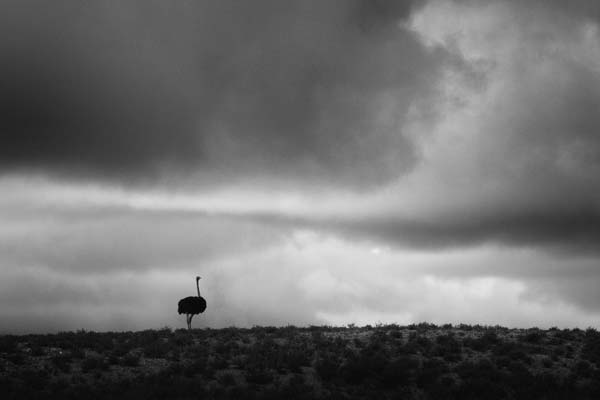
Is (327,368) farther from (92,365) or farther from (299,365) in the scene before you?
(92,365)

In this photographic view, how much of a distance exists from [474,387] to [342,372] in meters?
4.75

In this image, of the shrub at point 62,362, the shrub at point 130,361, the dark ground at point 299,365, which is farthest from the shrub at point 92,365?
the shrub at point 130,361

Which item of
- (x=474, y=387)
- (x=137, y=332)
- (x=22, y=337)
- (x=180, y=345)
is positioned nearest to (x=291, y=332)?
(x=180, y=345)

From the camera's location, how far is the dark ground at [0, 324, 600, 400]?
2230 cm

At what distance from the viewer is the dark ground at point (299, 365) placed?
22297 mm

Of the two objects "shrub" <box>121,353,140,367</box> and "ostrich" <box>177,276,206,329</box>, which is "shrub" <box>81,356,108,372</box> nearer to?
"shrub" <box>121,353,140,367</box>

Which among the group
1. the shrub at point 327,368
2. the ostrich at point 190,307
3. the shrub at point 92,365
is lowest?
the shrub at point 327,368

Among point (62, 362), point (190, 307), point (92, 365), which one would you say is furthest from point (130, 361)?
point (190, 307)

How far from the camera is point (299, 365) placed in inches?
985

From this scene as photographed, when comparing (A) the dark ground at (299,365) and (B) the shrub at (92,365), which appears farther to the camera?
(B) the shrub at (92,365)

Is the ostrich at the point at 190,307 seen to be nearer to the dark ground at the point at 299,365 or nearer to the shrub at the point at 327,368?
the dark ground at the point at 299,365

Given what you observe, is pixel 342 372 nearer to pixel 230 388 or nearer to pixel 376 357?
pixel 376 357

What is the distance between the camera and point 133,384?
22422mm

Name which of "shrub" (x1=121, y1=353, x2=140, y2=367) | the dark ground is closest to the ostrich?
the dark ground
